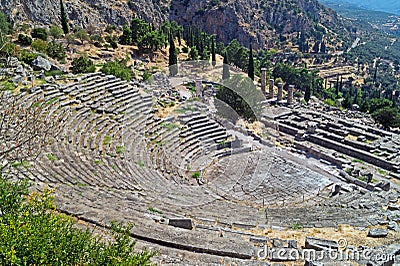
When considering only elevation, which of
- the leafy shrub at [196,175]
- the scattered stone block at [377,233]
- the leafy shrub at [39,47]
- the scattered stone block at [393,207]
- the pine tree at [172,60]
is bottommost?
the leafy shrub at [196,175]

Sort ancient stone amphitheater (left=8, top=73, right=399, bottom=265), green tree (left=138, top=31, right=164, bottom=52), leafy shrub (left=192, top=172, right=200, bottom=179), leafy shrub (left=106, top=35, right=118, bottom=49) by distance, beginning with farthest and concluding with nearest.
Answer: green tree (left=138, top=31, right=164, bottom=52) < leafy shrub (left=106, top=35, right=118, bottom=49) < leafy shrub (left=192, top=172, right=200, bottom=179) < ancient stone amphitheater (left=8, top=73, right=399, bottom=265)

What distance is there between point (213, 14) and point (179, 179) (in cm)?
8491

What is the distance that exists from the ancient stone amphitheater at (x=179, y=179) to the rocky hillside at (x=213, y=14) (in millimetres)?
34315

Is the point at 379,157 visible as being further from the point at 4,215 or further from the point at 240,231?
the point at 4,215

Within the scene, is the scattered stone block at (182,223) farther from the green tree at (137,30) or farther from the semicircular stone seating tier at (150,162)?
the green tree at (137,30)

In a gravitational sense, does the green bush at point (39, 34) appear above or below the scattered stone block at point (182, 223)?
above

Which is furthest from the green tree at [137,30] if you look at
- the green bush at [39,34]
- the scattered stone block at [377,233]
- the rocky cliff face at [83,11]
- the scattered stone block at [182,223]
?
the scattered stone block at [377,233]

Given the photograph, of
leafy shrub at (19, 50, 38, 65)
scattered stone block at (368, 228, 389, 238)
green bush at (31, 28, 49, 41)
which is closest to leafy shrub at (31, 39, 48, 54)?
green bush at (31, 28, 49, 41)

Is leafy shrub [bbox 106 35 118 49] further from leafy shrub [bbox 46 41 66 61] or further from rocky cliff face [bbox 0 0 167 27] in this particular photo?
leafy shrub [bbox 46 41 66 61]

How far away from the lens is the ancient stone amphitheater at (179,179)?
10031 millimetres

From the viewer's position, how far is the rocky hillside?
176ft

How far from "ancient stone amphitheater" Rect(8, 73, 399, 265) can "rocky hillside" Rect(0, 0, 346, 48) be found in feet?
113

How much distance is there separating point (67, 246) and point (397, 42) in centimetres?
16529

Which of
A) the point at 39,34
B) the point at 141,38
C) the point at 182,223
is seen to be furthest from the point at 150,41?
the point at 182,223
